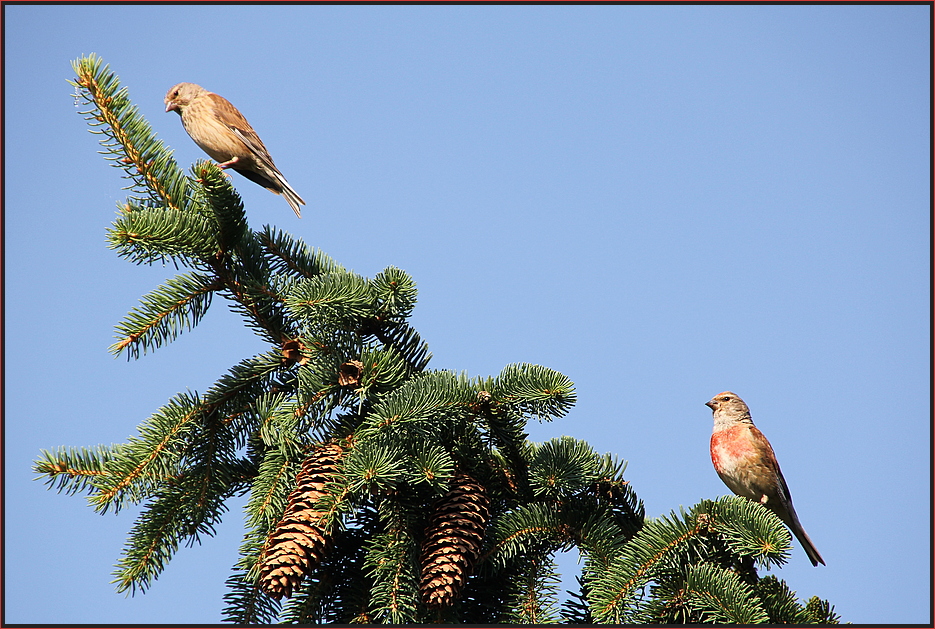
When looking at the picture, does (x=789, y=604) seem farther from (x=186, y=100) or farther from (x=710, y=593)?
(x=186, y=100)

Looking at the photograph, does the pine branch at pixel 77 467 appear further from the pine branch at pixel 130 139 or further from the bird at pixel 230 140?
the bird at pixel 230 140

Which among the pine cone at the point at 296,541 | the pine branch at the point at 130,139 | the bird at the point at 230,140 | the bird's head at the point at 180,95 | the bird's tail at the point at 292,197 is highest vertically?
the bird's head at the point at 180,95

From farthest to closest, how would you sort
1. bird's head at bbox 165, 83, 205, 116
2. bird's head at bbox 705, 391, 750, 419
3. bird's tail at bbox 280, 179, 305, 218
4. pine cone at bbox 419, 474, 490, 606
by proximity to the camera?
bird's head at bbox 165, 83, 205, 116, bird's tail at bbox 280, 179, 305, 218, bird's head at bbox 705, 391, 750, 419, pine cone at bbox 419, 474, 490, 606

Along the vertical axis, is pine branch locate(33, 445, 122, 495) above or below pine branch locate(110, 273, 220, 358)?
below

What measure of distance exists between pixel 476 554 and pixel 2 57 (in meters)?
4.02

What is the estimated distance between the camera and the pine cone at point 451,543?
303 cm

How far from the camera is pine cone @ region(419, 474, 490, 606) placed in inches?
119

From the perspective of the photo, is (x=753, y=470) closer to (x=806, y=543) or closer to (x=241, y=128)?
(x=806, y=543)

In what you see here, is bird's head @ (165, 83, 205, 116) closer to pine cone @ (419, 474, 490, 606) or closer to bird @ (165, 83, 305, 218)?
bird @ (165, 83, 305, 218)

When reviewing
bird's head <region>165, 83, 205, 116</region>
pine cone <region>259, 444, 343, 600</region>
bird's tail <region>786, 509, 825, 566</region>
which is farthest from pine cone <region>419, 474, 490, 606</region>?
bird's head <region>165, 83, 205, 116</region>

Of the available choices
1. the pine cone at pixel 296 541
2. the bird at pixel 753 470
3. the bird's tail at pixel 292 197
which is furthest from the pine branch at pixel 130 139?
the bird at pixel 753 470

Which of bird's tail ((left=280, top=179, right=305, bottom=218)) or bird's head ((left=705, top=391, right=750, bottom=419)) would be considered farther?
bird's tail ((left=280, top=179, right=305, bottom=218))

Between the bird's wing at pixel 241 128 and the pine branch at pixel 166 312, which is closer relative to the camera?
the pine branch at pixel 166 312

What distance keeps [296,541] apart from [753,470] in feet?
14.2
